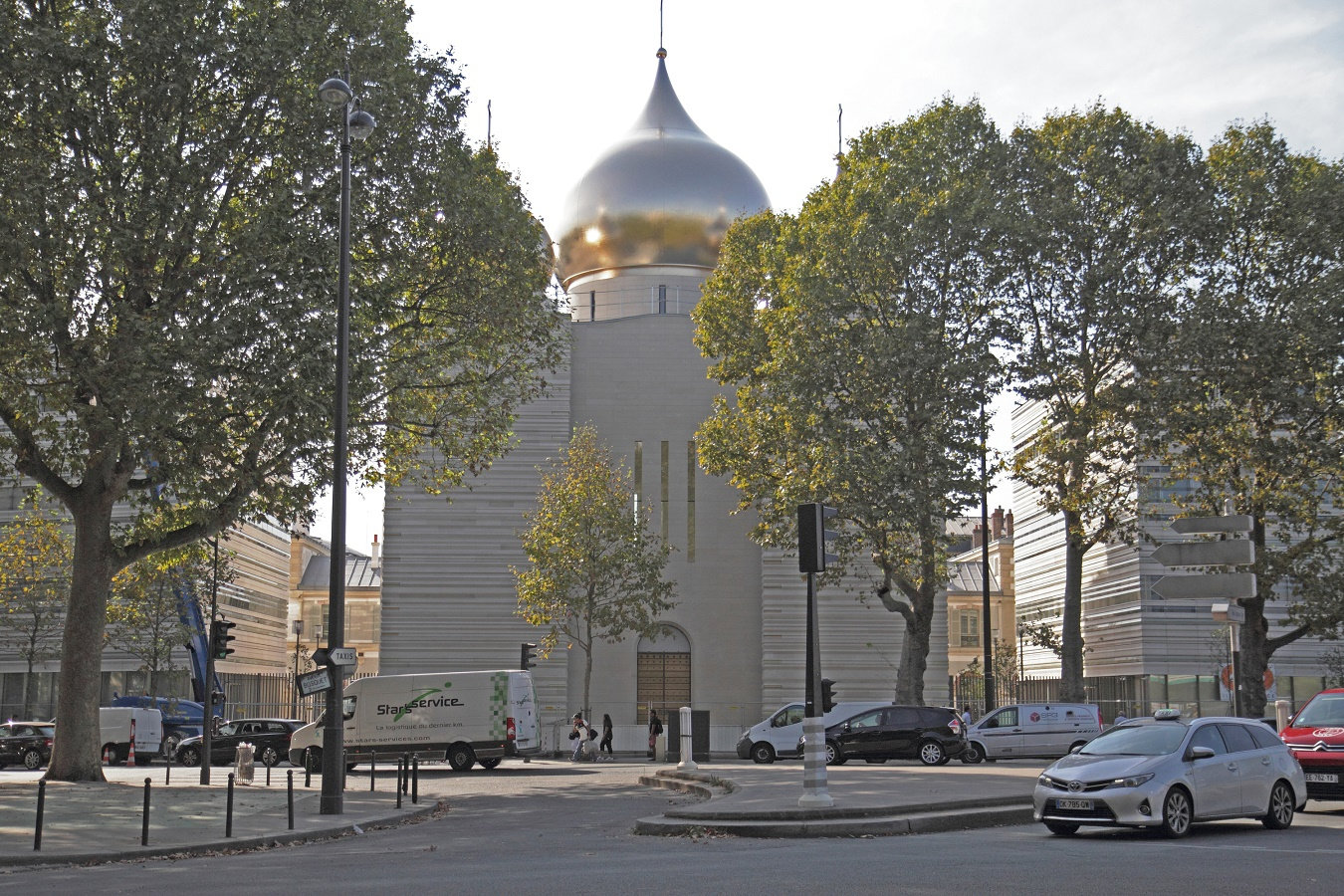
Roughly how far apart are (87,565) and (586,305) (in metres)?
32.1

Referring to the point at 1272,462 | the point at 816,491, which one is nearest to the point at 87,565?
the point at 816,491

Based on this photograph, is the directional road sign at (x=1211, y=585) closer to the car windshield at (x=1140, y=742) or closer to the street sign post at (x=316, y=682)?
the car windshield at (x=1140, y=742)

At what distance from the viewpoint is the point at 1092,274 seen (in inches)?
1218

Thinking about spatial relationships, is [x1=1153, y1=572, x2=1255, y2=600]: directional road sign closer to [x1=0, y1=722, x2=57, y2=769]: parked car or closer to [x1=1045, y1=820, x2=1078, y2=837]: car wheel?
[x1=1045, y1=820, x2=1078, y2=837]: car wheel

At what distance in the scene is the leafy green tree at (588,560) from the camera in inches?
1645

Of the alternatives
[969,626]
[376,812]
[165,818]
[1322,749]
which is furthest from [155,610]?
[969,626]

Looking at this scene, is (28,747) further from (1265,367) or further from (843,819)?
(1265,367)

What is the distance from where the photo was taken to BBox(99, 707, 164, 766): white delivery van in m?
38.7

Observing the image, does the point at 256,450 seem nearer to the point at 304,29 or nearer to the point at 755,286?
the point at 304,29

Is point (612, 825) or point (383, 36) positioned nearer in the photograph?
point (612, 825)

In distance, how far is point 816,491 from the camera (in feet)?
107

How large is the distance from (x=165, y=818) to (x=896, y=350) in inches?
787

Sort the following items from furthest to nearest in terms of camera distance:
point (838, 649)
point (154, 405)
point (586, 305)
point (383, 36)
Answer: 1. point (586, 305)
2. point (838, 649)
3. point (383, 36)
4. point (154, 405)

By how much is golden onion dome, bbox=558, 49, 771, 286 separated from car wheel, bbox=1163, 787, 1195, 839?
4033 cm
